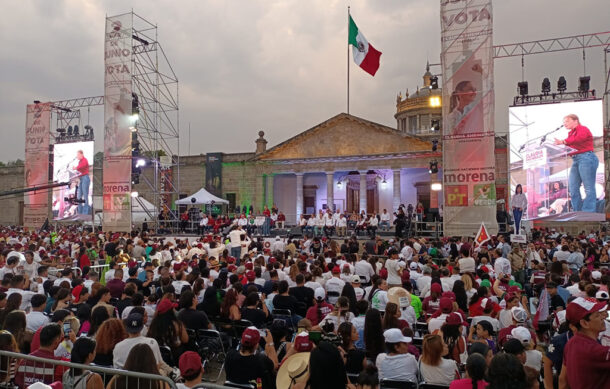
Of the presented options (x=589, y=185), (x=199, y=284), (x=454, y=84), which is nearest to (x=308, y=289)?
(x=199, y=284)

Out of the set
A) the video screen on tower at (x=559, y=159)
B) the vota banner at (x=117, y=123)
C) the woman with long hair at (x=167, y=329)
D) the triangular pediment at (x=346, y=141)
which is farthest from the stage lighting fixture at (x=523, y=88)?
the woman with long hair at (x=167, y=329)

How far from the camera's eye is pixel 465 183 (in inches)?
687

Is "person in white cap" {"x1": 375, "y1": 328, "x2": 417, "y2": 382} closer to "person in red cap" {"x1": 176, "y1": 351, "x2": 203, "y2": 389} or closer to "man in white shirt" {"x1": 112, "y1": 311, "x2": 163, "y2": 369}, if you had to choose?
"person in red cap" {"x1": 176, "y1": 351, "x2": 203, "y2": 389}

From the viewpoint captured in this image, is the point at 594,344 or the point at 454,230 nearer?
the point at 594,344

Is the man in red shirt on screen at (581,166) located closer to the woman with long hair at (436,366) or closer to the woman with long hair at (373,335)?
the woman with long hair at (373,335)

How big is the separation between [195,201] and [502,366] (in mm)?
25117

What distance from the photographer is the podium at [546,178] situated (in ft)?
71.5

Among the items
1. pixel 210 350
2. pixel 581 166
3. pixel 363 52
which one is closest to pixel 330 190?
pixel 363 52

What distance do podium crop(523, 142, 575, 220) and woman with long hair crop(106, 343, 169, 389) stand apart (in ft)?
72.3

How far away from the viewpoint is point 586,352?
11.3 feet

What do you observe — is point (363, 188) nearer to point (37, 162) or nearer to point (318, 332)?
point (37, 162)

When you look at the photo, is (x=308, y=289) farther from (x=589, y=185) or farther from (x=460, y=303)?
(x=589, y=185)

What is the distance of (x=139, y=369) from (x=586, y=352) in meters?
3.57

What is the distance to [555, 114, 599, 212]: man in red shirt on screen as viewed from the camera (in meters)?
21.3
